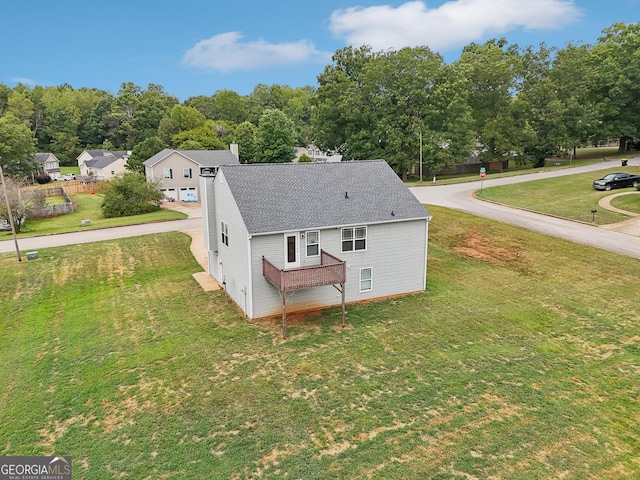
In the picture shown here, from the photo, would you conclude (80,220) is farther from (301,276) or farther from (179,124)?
(179,124)

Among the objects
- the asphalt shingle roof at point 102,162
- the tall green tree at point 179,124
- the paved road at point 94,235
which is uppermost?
the tall green tree at point 179,124

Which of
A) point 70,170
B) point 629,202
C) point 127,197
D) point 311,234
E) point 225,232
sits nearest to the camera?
point 311,234

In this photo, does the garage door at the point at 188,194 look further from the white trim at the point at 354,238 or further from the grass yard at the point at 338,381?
the white trim at the point at 354,238

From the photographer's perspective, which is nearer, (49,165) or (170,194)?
(170,194)

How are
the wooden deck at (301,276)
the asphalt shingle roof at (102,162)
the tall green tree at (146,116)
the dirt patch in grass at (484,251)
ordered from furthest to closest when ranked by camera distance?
the tall green tree at (146,116)
the asphalt shingle roof at (102,162)
the dirt patch in grass at (484,251)
the wooden deck at (301,276)

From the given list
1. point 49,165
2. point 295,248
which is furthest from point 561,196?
point 49,165

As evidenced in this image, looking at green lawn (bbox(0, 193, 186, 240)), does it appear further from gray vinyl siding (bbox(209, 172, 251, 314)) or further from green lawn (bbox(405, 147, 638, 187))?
green lawn (bbox(405, 147, 638, 187))

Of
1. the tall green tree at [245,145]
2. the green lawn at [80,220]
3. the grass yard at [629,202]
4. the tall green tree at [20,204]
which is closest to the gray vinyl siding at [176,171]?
the green lawn at [80,220]

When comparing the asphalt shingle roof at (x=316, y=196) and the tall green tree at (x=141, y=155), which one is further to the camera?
the tall green tree at (x=141, y=155)
